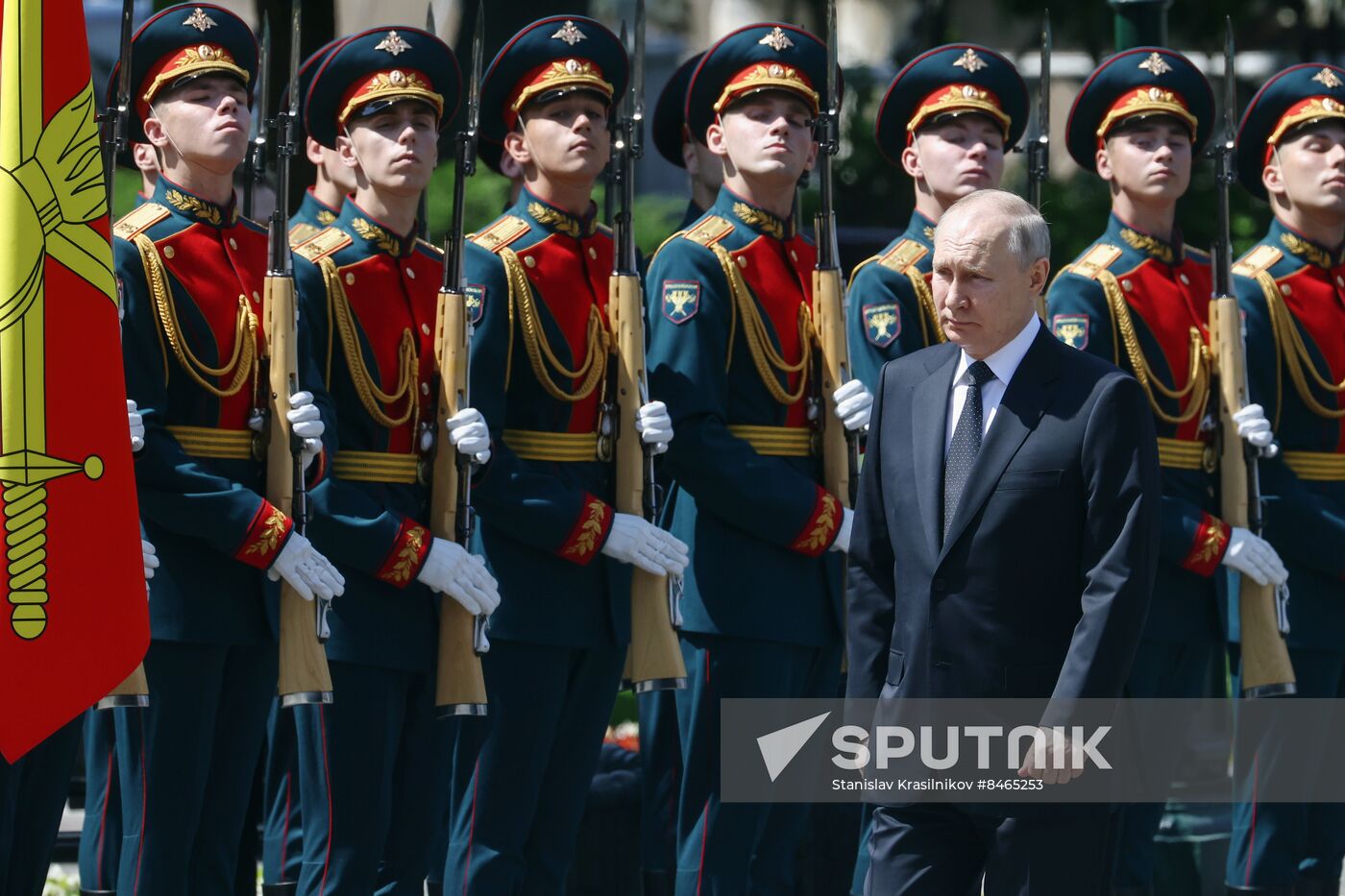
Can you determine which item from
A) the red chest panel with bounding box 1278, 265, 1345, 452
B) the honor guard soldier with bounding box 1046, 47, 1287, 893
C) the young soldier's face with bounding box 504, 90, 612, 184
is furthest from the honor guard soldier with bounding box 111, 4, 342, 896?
the red chest panel with bounding box 1278, 265, 1345, 452

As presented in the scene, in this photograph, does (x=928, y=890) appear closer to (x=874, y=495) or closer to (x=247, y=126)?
(x=874, y=495)

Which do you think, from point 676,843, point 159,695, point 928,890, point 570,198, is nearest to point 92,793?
point 159,695

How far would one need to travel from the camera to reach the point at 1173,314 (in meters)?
7.52

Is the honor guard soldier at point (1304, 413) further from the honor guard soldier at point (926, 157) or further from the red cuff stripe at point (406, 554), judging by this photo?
the red cuff stripe at point (406, 554)

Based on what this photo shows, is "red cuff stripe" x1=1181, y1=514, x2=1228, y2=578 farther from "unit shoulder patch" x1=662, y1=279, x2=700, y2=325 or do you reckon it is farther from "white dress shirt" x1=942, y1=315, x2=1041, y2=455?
"white dress shirt" x1=942, y1=315, x2=1041, y2=455

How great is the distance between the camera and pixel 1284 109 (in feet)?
26.3

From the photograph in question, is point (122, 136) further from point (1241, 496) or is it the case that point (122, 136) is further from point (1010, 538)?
point (1241, 496)

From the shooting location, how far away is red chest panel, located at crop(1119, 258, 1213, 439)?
7.46 m

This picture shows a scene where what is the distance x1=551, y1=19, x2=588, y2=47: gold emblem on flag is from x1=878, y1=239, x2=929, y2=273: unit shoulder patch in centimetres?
117

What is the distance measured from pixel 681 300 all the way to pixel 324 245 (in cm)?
106

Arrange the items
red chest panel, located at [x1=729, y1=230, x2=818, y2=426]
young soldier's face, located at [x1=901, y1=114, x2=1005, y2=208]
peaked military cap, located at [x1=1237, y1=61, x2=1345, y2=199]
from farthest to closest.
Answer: peaked military cap, located at [x1=1237, y1=61, x2=1345, y2=199] < young soldier's face, located at [x1=901, y1=114, x2=1005, y2=208] < red chest panel, located at [x1=729, y1=230, x2=818, y2=426]

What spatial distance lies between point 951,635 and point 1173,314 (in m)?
2.85

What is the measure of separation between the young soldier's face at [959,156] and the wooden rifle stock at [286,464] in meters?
2.23

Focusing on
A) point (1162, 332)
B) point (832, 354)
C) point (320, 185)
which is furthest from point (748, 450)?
point (320, 185)
